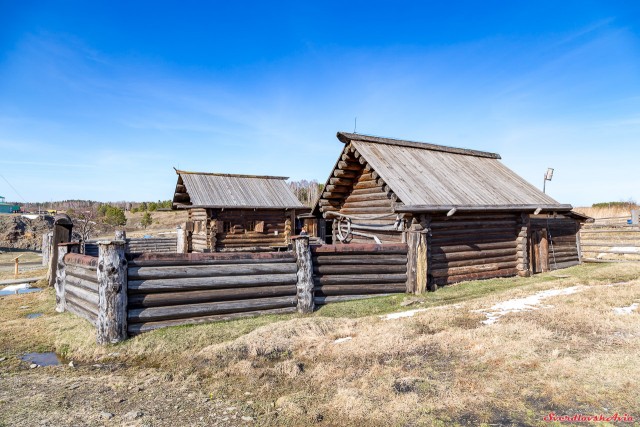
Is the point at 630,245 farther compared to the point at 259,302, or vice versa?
the point at 630,245

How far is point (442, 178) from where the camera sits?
14.1m

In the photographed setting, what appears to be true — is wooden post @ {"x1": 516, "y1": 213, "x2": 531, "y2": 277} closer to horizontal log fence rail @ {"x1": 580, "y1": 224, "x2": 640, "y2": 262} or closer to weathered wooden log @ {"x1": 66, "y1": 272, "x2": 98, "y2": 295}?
horizontal log fence rail @ {"x1": 580, "y1": 224, "x2": 640, "y2": 262}

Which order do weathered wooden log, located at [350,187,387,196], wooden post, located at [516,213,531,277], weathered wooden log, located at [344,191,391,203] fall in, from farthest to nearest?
1. wooden post, located at [516,213,531,277]
2. weathered wooden log, located at [350,187,387,196]
3. weathered wooden log, located at [344,191,391,203]

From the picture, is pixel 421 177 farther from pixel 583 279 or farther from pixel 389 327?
pixel 389 327

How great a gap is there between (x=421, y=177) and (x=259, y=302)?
7.58 metres

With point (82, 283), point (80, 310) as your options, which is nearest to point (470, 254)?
point (82, 283)

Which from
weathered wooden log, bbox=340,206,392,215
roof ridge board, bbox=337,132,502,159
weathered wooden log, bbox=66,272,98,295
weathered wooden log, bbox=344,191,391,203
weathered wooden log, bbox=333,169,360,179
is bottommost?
weathered wooden log, bbox=66,272,98,295

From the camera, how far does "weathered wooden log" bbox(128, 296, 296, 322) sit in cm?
775

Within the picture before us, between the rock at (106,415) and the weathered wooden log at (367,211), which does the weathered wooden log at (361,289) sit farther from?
the rock at (106,415)

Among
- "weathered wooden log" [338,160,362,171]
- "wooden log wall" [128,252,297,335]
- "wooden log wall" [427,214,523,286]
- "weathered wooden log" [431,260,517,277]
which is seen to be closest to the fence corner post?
"wooden log wall" [427,214,523,286]

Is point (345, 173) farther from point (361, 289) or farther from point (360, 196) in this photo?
point (361, 289)

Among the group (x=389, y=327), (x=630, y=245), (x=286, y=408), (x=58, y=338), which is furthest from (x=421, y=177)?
(x=630, y=245)

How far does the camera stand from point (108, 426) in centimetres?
433

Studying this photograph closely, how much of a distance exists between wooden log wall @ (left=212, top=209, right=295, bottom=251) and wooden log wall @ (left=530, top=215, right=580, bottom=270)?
14087 millimetres
